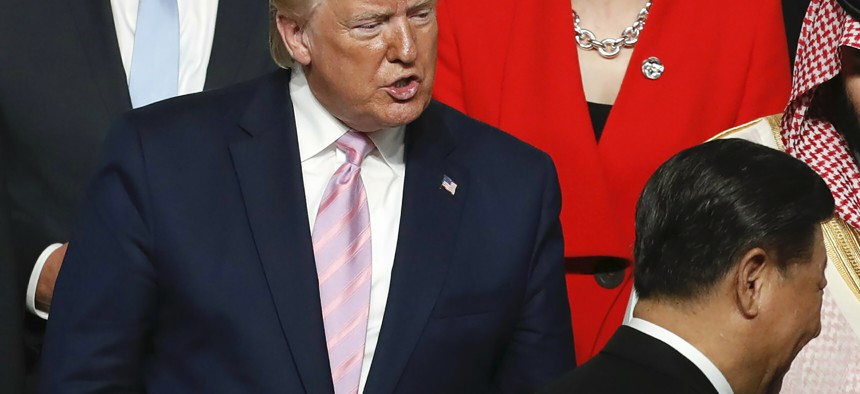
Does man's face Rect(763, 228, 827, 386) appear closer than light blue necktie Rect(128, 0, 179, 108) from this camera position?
Yes

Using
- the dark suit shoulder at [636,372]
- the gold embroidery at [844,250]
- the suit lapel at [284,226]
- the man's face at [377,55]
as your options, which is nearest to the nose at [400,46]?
the man's face at [377,55]

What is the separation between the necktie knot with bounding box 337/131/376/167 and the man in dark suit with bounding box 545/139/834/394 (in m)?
0.58

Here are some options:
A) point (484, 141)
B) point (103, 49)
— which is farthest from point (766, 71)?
point (103, 49)

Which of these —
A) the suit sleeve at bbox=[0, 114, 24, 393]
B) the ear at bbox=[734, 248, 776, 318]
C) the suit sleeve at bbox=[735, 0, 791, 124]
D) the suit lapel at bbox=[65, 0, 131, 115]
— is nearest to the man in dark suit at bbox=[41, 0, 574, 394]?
the suit sleeve at bbox=[0, 114, 24, 393]

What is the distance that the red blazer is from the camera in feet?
12.8

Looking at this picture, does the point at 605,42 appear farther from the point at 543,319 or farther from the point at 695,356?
the point at 695,356

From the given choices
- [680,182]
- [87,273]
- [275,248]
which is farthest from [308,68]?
[680,182]

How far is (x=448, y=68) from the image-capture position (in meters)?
3.98

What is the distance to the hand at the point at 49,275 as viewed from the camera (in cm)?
360

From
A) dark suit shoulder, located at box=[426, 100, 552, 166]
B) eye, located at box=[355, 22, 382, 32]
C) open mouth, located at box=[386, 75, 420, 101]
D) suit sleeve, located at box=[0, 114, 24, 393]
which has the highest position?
eye, located at box=[355, 22, 382, 32]

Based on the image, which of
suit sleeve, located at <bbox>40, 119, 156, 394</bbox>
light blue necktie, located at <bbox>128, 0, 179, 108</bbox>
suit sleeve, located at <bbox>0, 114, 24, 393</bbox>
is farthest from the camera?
light blue necktie, located at <bbox>128, 0, 179, 108</bbox>

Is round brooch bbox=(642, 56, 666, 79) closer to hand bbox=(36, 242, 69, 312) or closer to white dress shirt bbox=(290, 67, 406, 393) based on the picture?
white dress shirt bbox=(290, 67, 406, 393)

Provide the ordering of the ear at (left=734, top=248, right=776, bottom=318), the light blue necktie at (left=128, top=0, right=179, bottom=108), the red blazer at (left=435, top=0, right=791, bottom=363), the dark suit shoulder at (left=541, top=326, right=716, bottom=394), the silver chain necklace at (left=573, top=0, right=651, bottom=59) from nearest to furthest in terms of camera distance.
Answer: the dark suit shoulder at (left=541, top=326, right=716, bottom=394) < the ear at (left=734, top=248, right=776, bottom=318) < the light blue necktie at (left=128, top=0, right=179, bottom=108) < the red blazer at (left=435, top=0, right=791, bottom=363) < the silver chain necklace at (left=573, top=0, right=651, bottom=59)

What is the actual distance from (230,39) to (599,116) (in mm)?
854
